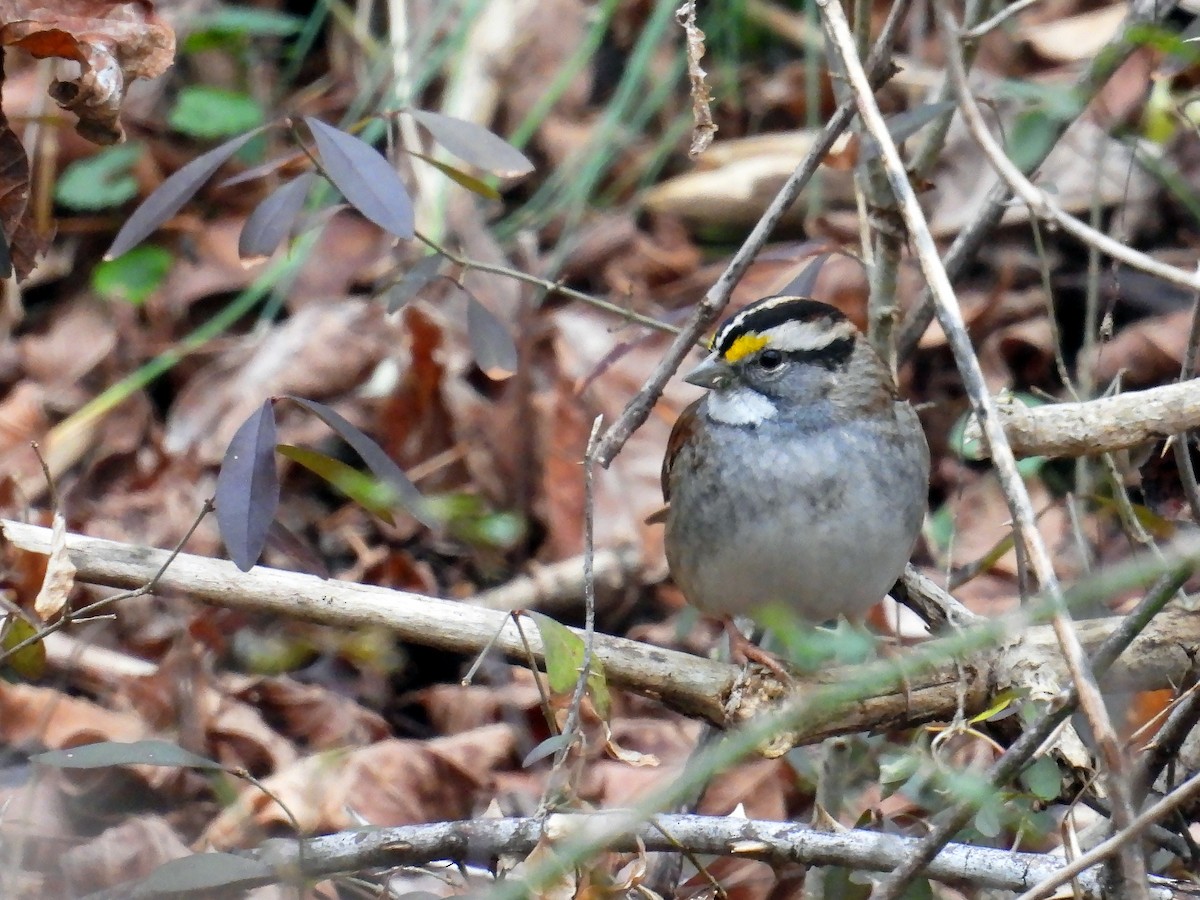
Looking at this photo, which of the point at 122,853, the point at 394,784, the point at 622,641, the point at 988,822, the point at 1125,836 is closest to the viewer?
the point at 1125,836

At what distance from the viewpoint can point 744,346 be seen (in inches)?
133

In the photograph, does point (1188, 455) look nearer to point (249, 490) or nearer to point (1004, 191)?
point (1004, 191)

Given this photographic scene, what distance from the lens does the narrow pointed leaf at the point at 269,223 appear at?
2.88 metres

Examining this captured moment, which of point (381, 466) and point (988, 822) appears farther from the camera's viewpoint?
point (381, 466)

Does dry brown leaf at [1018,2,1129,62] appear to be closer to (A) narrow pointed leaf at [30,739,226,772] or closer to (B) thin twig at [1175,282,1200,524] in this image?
(B) thin twig at [1175,282,1200,524]

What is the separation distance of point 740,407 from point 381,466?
1033mm

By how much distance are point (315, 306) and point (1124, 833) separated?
167 inches

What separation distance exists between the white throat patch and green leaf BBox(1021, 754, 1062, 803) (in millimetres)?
1129

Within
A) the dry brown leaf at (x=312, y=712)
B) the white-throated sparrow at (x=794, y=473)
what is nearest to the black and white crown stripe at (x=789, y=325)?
the white-throated sparrow at (x=794, y=473)

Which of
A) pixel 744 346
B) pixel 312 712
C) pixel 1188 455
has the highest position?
pixel 1188 455

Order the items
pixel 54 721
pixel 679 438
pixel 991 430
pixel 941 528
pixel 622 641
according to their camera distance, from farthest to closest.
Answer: pixel 941 528 < pixel 54 721 < pixel 679 438 < pixel 622 641 < pixel 991 430

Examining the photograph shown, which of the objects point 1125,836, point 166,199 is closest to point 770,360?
point 166,199

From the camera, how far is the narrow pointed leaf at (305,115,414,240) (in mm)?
2676

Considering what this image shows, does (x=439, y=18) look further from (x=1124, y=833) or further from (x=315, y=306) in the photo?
(x=1124, y=833)
